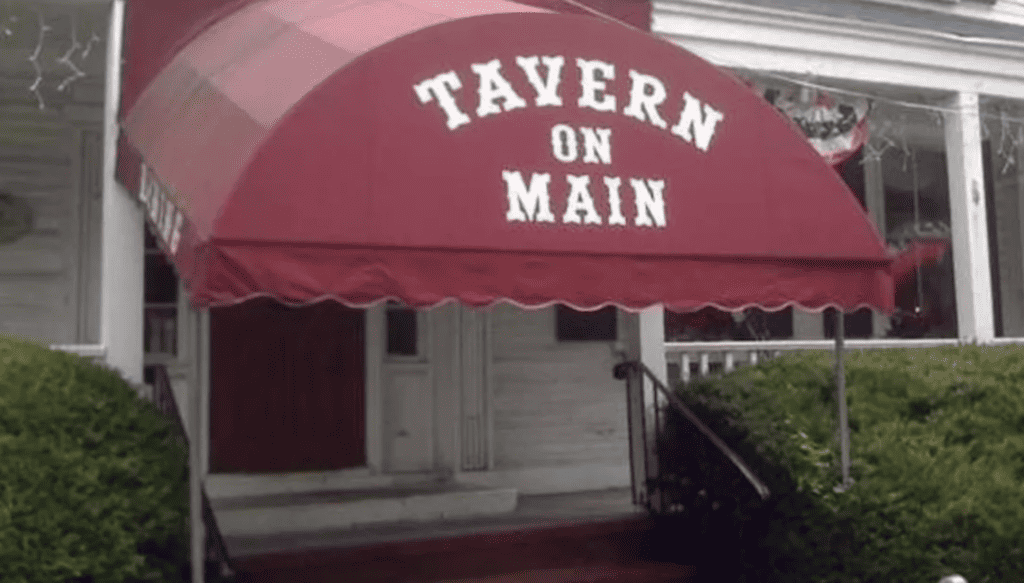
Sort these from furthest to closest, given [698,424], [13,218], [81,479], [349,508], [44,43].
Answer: [13,218] < [44,43] < [349,508] < [698,424] < [81,479]

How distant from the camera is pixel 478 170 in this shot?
4645 mm

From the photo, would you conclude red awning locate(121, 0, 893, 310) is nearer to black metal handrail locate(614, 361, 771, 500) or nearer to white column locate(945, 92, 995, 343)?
black metal handrail locate(614, 361, 771, 500)

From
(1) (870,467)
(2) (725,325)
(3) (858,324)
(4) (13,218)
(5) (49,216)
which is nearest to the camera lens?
(1) (870,467)

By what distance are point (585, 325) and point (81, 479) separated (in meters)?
5.46

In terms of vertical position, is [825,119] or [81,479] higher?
[825,119]

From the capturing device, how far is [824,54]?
827 cm

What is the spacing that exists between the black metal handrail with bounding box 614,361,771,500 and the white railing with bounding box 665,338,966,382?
1.09 ft

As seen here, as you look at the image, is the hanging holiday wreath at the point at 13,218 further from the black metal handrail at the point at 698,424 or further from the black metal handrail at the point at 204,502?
the black metal handrail at the point at 698,424

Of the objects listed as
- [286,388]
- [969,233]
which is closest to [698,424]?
[286,388]

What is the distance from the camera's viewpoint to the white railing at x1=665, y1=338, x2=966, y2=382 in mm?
7637

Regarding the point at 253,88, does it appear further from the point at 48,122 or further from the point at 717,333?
the point at 717,333

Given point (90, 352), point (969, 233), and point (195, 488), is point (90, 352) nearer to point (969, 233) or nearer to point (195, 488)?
point (195, 488)

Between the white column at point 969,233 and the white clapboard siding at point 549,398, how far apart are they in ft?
9.61

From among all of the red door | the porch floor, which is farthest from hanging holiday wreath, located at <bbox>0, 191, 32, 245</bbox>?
the porch floor
